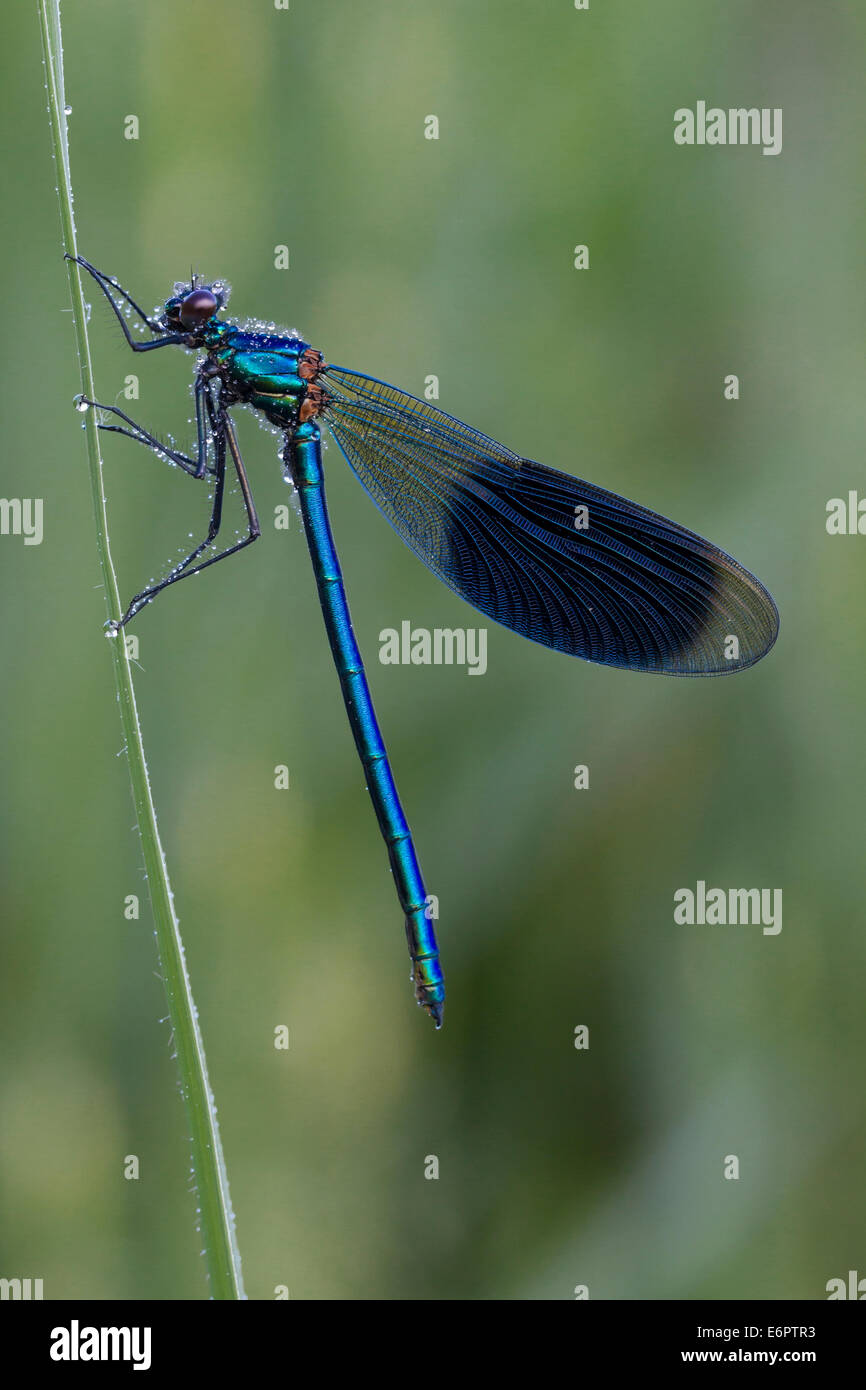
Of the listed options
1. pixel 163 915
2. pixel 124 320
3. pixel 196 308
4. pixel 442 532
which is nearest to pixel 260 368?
pixel 196 308

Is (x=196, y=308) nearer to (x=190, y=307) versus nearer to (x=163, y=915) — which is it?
(x=190, y=307)

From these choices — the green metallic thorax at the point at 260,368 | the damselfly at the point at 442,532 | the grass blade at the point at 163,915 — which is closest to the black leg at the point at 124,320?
the damselfly at the point at 442,532

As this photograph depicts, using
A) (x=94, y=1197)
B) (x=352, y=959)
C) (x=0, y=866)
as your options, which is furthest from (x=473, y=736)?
(x=94, y=1197)

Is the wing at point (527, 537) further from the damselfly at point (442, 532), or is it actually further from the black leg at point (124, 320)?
the black leg at point (124, 320)

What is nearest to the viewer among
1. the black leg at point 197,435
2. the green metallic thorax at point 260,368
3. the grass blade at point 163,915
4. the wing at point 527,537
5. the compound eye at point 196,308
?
the grass blade at point 163,915

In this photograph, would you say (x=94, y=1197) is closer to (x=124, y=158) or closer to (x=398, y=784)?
(x=398, y=784)

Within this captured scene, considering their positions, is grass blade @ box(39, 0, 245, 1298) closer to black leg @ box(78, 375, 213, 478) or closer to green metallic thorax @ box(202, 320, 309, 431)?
black leg @ box(78, 375, 213, 478)
